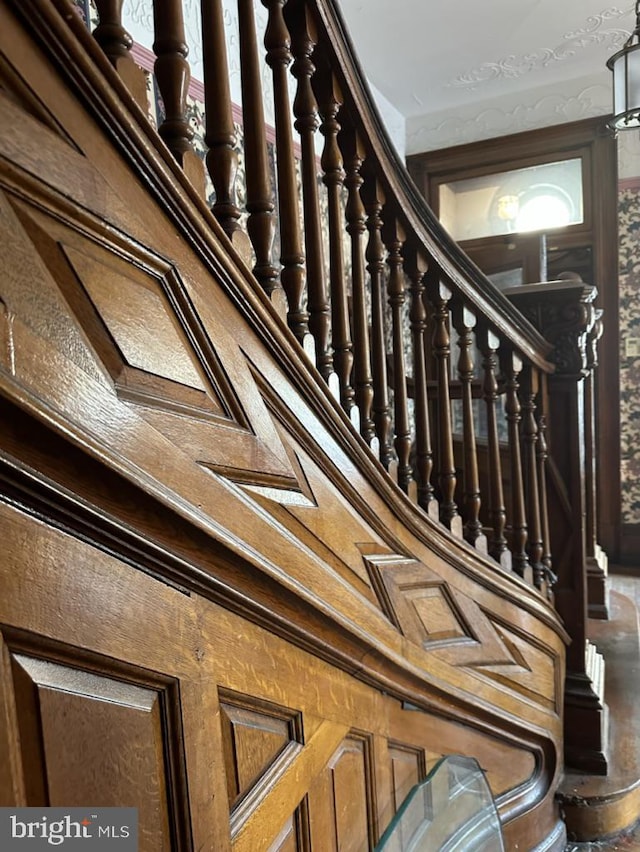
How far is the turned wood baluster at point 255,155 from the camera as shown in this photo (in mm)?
920

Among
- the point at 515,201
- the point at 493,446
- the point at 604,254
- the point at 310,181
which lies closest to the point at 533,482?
the point at 493,446

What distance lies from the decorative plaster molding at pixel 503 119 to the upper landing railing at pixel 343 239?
134 inches

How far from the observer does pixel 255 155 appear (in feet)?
3.05

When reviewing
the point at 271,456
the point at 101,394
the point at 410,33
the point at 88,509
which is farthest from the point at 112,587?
the point at 410,33

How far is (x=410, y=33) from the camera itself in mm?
3863

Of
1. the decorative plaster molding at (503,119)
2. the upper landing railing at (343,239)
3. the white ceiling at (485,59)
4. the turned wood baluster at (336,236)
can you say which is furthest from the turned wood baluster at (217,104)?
the decorative plaster molding at (503,119)

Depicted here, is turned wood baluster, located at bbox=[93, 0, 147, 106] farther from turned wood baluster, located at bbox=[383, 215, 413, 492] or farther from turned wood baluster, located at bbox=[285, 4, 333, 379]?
turned wood baluster, located at bbox=[383, 215, 413, 492]

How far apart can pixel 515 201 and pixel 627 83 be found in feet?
5.44

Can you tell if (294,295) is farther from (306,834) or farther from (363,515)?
(306,834)

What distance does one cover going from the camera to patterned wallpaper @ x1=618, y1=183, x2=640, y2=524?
418cm

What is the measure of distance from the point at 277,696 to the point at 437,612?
0.52m

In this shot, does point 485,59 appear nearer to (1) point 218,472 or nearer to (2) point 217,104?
(2) point 217,104

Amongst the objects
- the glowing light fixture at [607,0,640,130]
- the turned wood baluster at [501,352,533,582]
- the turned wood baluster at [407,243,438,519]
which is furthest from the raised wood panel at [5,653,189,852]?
the glowing light fixture at [607,0,640,130]

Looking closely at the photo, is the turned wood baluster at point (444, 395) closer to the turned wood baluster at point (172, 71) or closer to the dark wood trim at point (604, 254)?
the turned wood baluster at point (172, 71)
